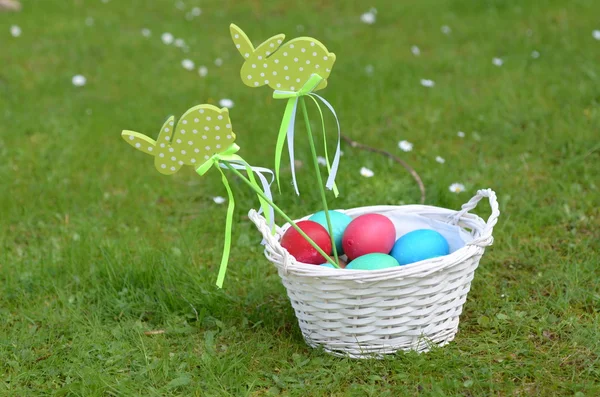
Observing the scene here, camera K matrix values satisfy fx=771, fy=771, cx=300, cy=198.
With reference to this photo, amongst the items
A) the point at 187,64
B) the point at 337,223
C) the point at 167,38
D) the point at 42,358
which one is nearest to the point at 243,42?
the point at 337,223

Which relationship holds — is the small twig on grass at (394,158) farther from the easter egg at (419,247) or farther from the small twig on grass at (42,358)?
the small twig on grass at (42,358)

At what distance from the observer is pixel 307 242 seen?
7.47ft

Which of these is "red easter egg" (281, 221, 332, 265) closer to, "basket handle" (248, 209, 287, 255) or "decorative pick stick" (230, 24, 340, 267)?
"basket handle" (248, 209, 287, 255)

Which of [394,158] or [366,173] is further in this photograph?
[394,158]

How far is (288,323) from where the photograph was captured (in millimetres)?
2449

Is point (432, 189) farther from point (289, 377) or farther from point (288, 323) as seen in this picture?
point (289, 377)

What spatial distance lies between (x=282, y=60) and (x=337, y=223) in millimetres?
586

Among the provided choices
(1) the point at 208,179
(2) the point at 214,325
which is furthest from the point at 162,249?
(1) the point at 208,179

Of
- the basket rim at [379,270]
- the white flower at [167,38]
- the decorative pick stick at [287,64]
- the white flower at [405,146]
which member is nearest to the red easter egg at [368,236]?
the basket rim at [379,270]

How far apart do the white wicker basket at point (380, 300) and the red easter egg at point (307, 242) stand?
0.13 metres

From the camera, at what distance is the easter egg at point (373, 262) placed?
7.11 ft

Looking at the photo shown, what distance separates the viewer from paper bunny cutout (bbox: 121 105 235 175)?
198 cm

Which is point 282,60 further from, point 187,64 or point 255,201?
point 187,64

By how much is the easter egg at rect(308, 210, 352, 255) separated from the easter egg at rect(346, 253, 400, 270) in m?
0.20
